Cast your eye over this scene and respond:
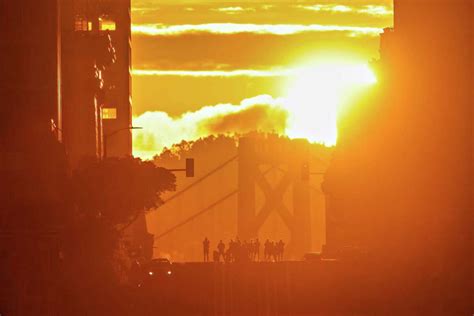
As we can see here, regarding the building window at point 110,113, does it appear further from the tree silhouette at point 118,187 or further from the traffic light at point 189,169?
the tree silhouette at point 118,187

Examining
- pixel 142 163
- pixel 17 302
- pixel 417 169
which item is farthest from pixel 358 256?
pixel 17 302

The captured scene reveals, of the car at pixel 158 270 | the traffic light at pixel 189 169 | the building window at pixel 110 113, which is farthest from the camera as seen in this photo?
the building window at pixel 110 113

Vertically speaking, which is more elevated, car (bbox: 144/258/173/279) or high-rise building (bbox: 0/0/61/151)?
high-rise building (bbox: 0/0/61/151)

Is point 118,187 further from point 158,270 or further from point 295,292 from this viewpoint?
point 295,292

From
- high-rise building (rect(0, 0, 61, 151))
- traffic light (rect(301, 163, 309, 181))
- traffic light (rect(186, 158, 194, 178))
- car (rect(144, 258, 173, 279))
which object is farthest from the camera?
traffic light (rect(301, 163, 309, 181))

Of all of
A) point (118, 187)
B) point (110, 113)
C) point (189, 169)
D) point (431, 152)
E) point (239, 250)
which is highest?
point (110, 113)

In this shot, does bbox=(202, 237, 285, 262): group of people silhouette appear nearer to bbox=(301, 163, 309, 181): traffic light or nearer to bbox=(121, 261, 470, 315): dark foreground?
bbox=(301, 163, 309, 181): traffic light

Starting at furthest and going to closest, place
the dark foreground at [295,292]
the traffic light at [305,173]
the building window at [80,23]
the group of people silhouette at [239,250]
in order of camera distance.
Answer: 1. the building window at [80,23]
2. the group of people silhouette at [239,250]
3. the traffic light at [305,173]
4. the dark foreground at [295,292]

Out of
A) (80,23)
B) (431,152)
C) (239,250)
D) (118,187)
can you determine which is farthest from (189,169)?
(80,23)

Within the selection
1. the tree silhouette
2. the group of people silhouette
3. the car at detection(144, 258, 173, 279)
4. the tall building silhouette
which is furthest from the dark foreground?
the group of people silhouette

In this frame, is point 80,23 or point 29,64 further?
point 80,23

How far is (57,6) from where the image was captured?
9200 cm

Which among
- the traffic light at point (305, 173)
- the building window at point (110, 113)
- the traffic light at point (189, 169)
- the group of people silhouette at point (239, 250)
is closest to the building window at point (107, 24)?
the building window at point (110, 113)

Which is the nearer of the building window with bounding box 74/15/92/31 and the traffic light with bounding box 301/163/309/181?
the traffic light with bounding box 301/163/309/181
